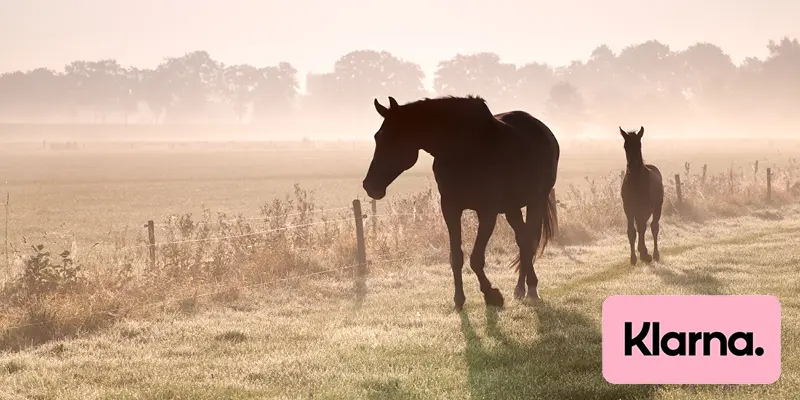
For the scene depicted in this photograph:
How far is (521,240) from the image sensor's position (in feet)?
35.1

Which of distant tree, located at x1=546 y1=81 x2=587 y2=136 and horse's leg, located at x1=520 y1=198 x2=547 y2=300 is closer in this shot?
horse's leg, located at x1=520 y1=198 x2=547 y2=300

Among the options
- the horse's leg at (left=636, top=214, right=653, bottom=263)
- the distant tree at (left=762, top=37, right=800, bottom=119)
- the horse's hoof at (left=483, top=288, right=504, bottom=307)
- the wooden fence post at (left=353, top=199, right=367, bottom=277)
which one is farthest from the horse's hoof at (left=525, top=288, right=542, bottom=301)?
the distant tree at (left=762, top=37, right=800, bottom=119)

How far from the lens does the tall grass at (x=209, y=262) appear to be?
1008 centimetres

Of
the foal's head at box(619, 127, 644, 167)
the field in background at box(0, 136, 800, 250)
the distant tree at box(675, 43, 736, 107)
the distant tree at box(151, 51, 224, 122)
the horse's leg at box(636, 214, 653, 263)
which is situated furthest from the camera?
the distant tree at box(151, 51, 224, 122)

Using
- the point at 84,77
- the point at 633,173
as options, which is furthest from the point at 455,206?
the point at 84,77

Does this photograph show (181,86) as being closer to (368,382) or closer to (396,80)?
(396,80)

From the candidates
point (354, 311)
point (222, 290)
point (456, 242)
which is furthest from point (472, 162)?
point (222, 290)

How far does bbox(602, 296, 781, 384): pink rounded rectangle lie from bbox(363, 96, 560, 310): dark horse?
8.86 feet

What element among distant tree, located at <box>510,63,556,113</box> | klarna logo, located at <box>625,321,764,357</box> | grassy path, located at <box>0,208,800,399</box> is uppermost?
distant tree, located at <box>510,63,556,113</box>

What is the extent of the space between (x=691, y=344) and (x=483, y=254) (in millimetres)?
3421

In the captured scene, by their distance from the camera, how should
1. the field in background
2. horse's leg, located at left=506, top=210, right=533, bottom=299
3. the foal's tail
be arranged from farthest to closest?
the field in background, the foal's tail, horse's leg, located at left=506, top=210, right=533, bottom=299

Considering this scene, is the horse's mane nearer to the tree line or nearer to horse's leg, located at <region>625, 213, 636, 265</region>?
horse's leg, located at <region>625, 213, 636, 265</region>

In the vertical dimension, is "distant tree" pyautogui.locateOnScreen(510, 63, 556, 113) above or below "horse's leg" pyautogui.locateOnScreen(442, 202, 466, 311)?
above

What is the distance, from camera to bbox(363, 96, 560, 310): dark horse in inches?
353
